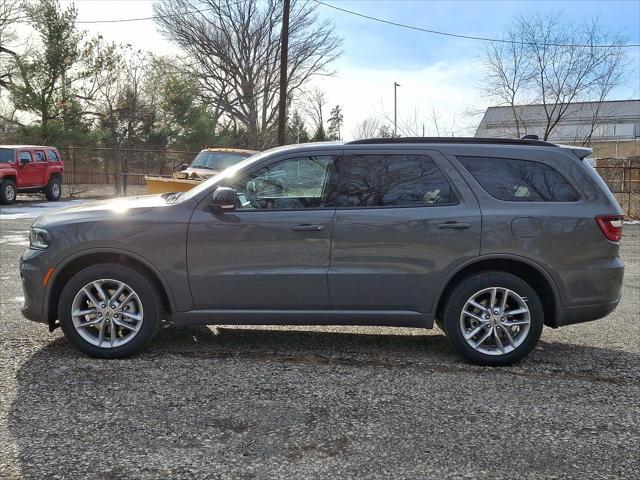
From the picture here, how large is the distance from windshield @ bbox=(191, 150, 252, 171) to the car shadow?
779 cm

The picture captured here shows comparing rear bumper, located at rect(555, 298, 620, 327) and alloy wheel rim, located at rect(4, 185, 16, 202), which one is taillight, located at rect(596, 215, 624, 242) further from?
alloy wheel rim, located at rect(4, 185, 16, 202)

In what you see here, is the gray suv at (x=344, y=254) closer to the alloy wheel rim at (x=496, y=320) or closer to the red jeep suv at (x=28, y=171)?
the alloy wheel rim at (x=496, y=320)

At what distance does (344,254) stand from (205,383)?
1376 millimetres

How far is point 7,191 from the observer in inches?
711

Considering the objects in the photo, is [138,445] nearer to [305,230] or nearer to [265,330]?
[305,230]

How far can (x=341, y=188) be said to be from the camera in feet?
14.7

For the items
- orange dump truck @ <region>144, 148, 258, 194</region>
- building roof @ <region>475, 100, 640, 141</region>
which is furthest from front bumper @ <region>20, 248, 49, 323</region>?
building roof @ <region>475, 100, 640, 141</region>

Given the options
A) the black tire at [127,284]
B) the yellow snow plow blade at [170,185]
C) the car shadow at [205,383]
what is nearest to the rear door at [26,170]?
the yellow snow plow blade at [170,185]

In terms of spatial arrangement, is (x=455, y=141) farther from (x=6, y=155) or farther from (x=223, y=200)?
(x=6, y=155)

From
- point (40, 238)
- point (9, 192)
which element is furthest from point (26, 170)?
point (40, 238)

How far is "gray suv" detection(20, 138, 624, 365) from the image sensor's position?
14.3ft

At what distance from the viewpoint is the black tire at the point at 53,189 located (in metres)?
20.1

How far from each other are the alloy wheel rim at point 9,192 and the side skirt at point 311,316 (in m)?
16.2

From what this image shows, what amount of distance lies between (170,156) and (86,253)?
1096 inches
